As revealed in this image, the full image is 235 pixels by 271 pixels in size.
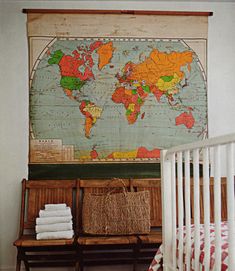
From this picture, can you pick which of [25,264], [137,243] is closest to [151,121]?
[137,243]

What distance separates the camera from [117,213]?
13.6 feet

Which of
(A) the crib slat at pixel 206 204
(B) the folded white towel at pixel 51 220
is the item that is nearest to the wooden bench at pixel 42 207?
(B) the folded white towel at pixel 51 220

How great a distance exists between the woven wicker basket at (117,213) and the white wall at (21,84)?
0.71 m

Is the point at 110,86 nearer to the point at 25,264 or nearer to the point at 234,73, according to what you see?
the point at 234,73

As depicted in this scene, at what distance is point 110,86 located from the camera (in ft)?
15.0

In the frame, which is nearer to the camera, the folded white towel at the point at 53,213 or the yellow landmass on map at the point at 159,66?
the folded white towel at the point at 53,213

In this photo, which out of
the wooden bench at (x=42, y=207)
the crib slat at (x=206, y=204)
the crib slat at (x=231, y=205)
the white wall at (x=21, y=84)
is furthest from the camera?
the white wall at (x=21, y=84)

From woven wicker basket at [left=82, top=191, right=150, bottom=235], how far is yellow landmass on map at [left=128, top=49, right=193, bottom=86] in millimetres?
1075

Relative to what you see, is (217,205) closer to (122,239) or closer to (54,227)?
(122,239)

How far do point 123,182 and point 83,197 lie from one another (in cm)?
38

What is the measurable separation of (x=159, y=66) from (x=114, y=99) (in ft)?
1.70

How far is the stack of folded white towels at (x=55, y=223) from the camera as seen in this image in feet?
13.0

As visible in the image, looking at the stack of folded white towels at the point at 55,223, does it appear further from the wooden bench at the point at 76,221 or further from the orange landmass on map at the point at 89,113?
the orange landmass on map at the point at 89,113

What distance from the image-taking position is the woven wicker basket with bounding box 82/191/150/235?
4.10 m
